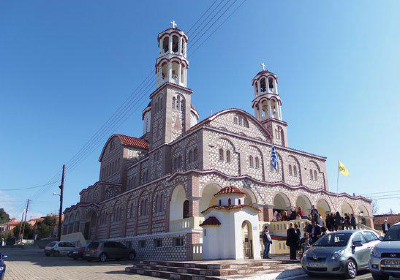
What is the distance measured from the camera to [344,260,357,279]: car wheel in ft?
32.7

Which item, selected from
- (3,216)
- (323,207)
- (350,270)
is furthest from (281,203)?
(3,216)

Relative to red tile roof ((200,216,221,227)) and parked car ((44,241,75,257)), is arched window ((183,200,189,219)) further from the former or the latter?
parked car ((44,241,75,257))

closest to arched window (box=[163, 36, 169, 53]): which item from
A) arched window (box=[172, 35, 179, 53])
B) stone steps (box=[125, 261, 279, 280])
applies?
arched window (box=[172, 35, 179, 53])

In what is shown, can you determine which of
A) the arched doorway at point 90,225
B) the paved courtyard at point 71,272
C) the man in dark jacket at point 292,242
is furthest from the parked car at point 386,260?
the arched doorway at point 90,225

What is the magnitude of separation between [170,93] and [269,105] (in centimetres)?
1311

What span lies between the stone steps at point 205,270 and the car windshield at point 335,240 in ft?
7.27

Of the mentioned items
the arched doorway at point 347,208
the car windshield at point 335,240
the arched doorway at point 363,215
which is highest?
the arched doorway at point 347,208

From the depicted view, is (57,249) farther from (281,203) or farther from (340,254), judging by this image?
(340,254)

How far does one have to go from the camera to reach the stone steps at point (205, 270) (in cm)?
1091

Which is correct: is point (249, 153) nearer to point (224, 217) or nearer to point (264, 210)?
point (264, 210)

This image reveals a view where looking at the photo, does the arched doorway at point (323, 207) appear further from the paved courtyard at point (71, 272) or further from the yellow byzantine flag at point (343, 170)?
the paved courtyard at point (71, 272)

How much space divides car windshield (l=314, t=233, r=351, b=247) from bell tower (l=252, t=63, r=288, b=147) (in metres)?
25.0

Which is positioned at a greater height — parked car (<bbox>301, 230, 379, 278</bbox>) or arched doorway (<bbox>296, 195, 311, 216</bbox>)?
arched doorway (<bbox>296, 195, 311, 216</bbox>)

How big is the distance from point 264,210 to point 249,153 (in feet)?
18.4
